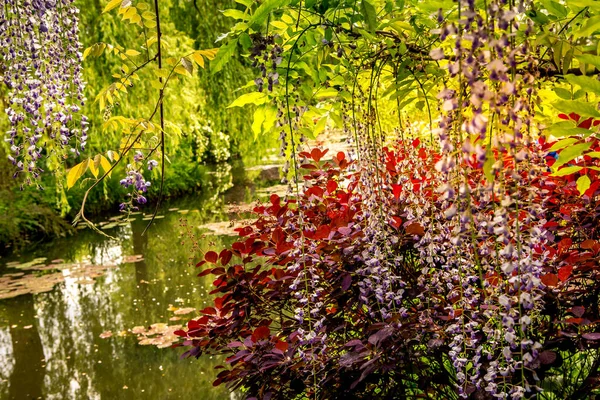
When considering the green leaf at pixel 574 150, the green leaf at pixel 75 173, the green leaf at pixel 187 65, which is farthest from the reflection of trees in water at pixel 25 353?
the green leaf at pixel 574 150

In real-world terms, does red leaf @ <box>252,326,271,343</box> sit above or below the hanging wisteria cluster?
below

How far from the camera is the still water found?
17.7 ft

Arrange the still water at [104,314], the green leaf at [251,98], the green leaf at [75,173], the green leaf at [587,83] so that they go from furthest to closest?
the still water at [104,314]
the green leaf at [251,98]
the green leaf at [75,173]
the green leaf at [587,83]

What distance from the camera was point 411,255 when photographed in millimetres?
2645

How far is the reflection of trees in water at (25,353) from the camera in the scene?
5.44 meters

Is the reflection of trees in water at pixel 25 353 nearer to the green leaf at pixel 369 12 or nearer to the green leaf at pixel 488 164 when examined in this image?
the green leaf at pixel 369 12

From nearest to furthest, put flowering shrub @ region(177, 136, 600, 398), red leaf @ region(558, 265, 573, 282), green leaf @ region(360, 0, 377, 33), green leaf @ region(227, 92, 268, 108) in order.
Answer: green leaf @ region(360, 0, 377, 33) → flowering shrub @ region(177, 136, 600, 398) → red leaf @ region(558, 265, 573, 282) → green leaf @ region(227, 92, 268, 108)

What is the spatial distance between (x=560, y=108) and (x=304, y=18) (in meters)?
0.92

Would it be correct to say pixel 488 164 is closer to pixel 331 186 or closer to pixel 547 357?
pixel 547 357

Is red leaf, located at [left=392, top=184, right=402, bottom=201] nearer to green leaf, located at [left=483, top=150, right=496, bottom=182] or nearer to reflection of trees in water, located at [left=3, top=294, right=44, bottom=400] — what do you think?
green leaf, located at [left=483, top=150, right=496, bottom=182]

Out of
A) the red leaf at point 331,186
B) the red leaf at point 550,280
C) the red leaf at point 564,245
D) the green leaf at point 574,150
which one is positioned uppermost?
the green leaf at point 574,150

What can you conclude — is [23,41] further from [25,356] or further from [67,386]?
[25,356]

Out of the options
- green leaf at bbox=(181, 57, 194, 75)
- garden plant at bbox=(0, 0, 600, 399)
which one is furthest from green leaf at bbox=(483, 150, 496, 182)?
green leaf at bbox=(181, 57, 194, 75)

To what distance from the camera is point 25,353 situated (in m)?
6.18
